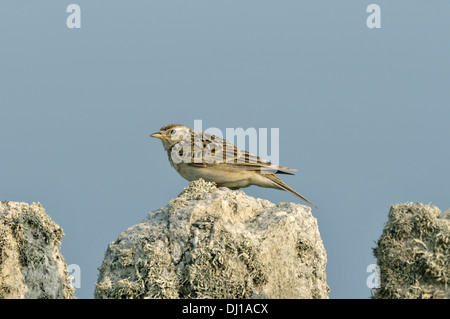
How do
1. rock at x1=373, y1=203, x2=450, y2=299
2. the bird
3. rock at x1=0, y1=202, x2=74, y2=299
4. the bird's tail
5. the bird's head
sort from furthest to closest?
the bird's head < the bird's tail < the bird < rock at x1=0, y1=202, x2=74, y2=299 < rock at x1=373, y1=203, x2=450, y2=299

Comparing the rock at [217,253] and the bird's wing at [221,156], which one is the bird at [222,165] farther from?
the rock at [217,253]

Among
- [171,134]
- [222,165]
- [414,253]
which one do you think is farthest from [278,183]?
[414,253]

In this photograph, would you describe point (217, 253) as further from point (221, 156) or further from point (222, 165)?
point (221, 156)

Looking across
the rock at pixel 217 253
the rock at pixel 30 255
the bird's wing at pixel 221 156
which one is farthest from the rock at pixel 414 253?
the rock at pixel 30 255

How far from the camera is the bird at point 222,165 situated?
11.0m

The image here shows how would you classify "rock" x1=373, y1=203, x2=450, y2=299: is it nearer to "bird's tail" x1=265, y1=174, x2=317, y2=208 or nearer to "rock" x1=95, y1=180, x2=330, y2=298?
"rock" x1=95, y1=180, x2=330, y2=298

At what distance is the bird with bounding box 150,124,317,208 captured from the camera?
1102cm

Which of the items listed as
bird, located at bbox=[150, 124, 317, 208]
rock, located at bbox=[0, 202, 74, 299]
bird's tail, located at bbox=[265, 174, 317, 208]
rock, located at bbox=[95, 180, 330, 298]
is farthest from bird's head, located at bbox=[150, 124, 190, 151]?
rock, located at bbox=[95, 180, 330, 298]

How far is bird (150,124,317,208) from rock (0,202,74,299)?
9.82ft

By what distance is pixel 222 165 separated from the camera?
1098cm

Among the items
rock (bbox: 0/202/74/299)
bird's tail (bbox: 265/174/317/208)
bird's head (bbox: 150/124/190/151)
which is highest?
bird's head (bbox: 150/124/190/151)

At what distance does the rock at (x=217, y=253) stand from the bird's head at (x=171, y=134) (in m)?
3.82
